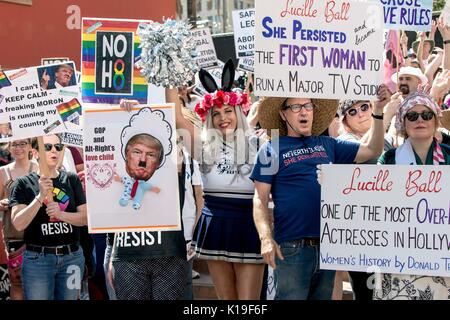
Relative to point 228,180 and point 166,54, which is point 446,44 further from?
point 166,54

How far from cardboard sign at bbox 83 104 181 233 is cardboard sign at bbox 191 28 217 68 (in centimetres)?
420

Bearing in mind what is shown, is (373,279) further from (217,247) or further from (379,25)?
(379,25)

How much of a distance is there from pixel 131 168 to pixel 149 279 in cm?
→ 67

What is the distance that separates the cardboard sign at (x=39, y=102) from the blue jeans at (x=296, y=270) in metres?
1.72

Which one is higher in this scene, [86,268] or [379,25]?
[379,25]

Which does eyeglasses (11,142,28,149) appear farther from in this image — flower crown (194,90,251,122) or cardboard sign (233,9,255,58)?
cardboard sign (233,9,255,58)

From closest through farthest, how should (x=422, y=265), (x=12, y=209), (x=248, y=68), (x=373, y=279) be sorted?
1. (x=422, y=265)
2. (x=373, y=279)
3. (x=12, y=209)
4. (x=248, y=68)

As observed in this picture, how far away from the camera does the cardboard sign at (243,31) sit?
8.19 m

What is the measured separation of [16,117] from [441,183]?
2.78 m

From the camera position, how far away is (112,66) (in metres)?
4.68

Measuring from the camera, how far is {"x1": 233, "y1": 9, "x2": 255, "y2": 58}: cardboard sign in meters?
8.19
